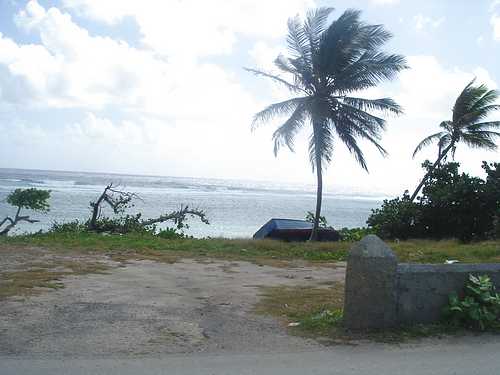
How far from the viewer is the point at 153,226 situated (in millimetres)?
20781

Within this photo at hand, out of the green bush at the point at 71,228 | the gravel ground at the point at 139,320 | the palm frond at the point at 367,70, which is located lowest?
the green bush at the point at 71,228

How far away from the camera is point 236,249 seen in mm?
14328

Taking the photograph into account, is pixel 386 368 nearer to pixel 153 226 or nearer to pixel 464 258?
pixel 464 258

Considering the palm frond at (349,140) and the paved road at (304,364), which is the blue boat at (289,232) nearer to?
the palm frond at (349,140)

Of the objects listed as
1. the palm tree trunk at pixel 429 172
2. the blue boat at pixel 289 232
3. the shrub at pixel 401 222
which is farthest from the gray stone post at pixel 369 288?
the palm tree trunk at pixel 429 172

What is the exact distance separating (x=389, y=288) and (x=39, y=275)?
5831mm

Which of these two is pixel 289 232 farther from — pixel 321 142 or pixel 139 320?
pixel 139 320

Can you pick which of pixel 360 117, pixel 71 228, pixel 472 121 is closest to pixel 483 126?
pixel 472 121

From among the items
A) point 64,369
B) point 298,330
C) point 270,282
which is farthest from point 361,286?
point 270,282

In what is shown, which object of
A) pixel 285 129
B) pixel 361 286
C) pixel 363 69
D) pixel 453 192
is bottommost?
pixel 361 286

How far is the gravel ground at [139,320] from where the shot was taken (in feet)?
17.1

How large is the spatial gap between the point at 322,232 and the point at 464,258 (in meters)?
6.78

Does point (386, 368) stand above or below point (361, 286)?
below

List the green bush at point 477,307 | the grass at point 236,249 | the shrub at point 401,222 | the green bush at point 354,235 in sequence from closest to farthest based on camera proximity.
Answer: the green bush at point 477,307 < the grass at point 236,249 < the green bush at point 354,235 < the shrub at point 401,222
